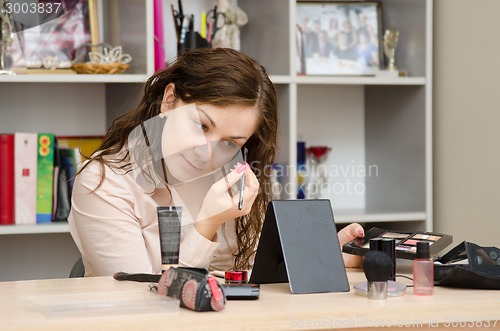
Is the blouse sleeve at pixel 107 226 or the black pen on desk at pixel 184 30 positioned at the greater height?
the black pen on desk at pixel 184 30

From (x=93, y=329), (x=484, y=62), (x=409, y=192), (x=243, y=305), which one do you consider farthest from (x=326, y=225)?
(x=409, y=192)

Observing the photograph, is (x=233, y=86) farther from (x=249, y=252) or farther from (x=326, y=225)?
(x=326, y=225)

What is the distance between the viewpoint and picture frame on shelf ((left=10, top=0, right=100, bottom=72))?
258 cm

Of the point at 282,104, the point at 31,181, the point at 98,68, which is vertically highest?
the point at 98,68

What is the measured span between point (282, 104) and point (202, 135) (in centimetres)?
110

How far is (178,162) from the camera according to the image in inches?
69.0

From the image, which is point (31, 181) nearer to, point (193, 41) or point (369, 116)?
point (193, 41)

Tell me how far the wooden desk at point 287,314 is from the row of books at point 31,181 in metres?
1.29

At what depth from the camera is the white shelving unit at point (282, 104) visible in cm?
268

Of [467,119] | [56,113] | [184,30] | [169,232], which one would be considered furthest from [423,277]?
[56,113]

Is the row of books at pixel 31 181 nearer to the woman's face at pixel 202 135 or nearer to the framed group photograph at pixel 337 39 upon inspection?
the woman's face at pixel 202 135

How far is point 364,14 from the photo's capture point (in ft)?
9.77

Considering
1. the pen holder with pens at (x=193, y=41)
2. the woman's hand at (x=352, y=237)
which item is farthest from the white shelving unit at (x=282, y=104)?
the woman's hand at (x=352, y=237)

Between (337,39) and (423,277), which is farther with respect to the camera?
(337,39)
